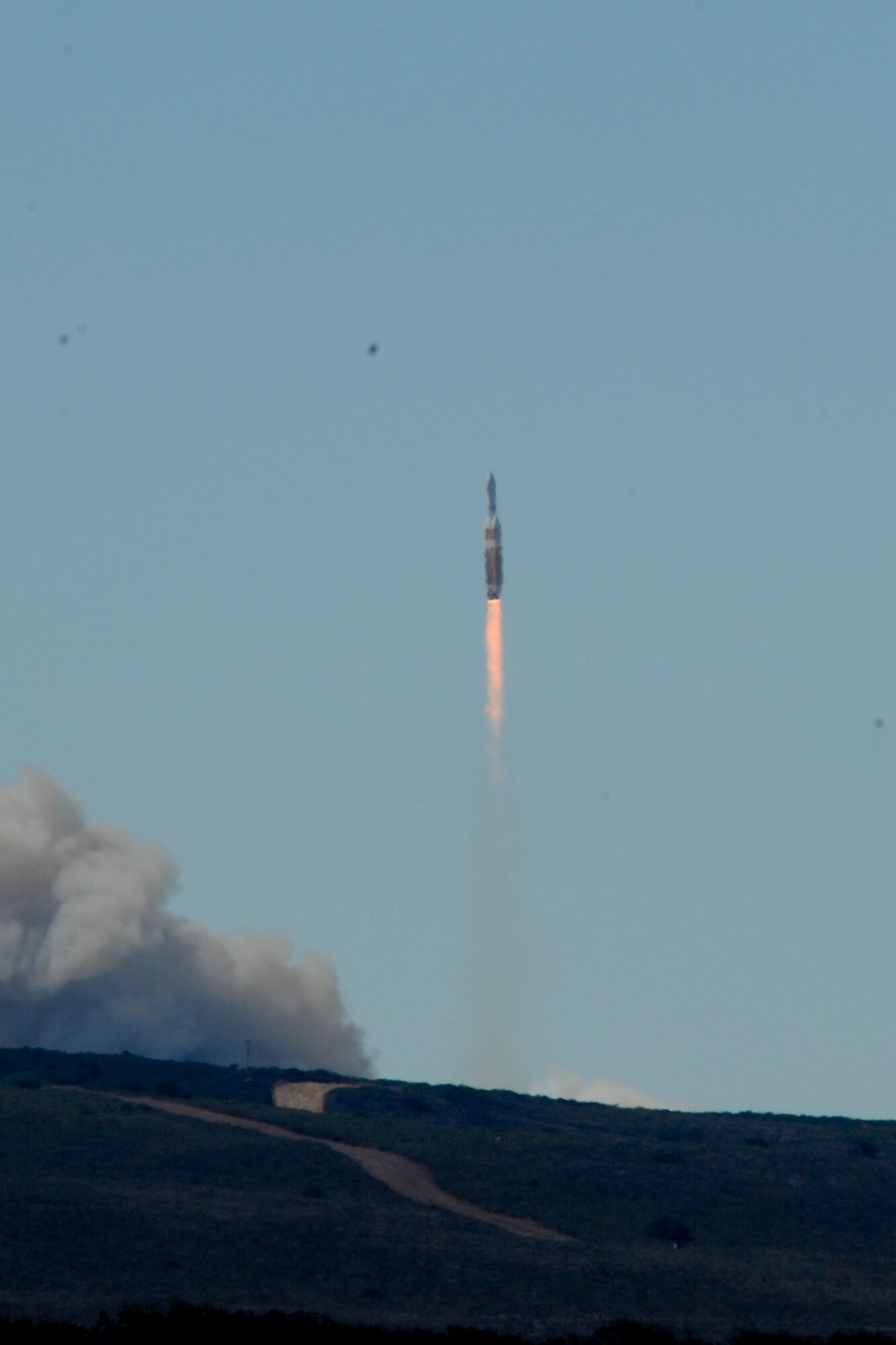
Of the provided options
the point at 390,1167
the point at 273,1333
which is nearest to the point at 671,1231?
the point at 390,1167

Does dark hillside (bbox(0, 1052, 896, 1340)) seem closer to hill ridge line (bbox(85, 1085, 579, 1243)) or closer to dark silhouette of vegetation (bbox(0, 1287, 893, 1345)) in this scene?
hill ridge line (bbox(85, 1085, 579, 1243))

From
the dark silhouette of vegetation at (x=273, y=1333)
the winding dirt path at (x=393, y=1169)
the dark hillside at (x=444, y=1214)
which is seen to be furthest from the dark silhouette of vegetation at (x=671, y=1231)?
the dark silhouette of vegetation at (x=273, y=1333)

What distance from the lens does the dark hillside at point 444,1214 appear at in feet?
240

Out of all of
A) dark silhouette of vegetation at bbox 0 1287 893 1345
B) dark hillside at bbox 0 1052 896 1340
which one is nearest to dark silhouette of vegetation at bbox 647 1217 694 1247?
dark hillside at bbox 0 1052 896 1340

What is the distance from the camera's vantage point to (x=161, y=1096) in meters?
112

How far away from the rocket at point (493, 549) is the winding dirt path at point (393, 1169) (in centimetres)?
3048

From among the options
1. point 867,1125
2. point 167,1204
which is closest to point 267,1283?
point 167,1204

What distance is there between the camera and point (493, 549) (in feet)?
406

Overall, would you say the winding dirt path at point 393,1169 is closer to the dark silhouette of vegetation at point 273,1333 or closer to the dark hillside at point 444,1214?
the dark hillside at point 444,1214

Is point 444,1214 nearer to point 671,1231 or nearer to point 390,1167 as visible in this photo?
point 671,1231

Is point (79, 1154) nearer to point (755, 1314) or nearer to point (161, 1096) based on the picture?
point (161, 1096)

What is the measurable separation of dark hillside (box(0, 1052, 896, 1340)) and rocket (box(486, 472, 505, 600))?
82.7 ft

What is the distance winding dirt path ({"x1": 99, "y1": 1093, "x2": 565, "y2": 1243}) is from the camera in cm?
8831

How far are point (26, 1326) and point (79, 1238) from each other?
58.0ft
